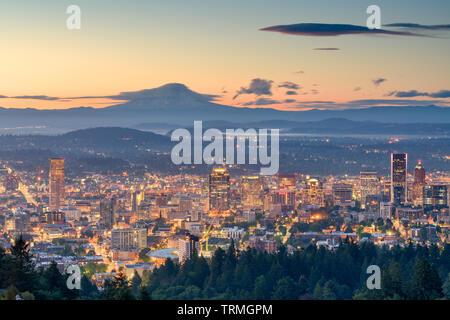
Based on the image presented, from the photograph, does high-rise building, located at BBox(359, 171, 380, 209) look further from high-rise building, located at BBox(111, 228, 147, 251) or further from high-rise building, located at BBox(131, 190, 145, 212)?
high-rise building, located at BBox(111, 228, 147, 251)

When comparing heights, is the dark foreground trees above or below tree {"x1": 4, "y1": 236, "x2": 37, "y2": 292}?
below

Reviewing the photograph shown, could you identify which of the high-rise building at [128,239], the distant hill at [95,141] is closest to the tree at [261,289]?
the high-rise building at [128,239]

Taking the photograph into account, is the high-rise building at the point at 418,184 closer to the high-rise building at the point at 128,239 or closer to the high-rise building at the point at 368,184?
the high-rise building at the point at 368,184

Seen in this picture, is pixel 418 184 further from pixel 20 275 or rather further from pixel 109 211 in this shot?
pixel 20 275

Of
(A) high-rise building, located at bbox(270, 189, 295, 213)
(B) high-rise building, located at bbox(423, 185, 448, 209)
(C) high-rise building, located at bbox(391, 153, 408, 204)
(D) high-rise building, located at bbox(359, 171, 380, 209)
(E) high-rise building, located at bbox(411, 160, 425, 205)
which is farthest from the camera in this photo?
(D) high-rise building, located at bbox(359, 171, 380, 209)

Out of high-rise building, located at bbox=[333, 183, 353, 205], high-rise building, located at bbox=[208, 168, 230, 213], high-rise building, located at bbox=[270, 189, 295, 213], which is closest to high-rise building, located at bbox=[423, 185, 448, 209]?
high-rise building, located at bbox=[333, 183, 353, 205]
